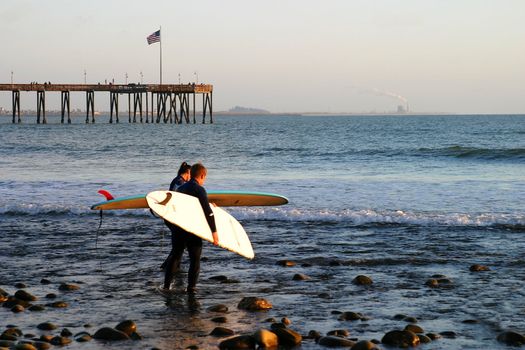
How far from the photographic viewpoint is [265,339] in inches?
311

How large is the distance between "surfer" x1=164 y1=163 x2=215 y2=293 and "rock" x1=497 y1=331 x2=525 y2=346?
351cm

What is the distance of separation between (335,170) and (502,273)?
22.8 metres

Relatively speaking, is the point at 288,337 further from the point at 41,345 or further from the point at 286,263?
the point at 286,263

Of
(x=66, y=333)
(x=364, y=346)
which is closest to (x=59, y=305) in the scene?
(x=66, y=333)

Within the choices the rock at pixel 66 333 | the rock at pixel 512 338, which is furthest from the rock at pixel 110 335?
the rock at pixel 512 338

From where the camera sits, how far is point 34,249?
1388 centimetres

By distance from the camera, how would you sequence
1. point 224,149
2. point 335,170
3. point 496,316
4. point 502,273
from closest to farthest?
1. point 496,316
2. point 502,273
3. point 335,170
4. point 224,149

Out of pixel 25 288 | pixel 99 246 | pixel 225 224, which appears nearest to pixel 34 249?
pixel 99 246

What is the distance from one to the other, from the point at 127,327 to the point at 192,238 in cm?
198

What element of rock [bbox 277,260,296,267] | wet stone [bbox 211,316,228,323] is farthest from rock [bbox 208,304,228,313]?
rock [bbox 277,260,296,267]

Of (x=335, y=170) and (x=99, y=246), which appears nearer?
(x=99, y=246)

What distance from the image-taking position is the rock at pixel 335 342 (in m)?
7.88

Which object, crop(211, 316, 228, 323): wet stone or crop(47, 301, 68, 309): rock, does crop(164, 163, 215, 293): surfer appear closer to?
crop(211, 316, 228, 323): wet stone

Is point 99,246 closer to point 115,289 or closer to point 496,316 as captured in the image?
point 115,289
